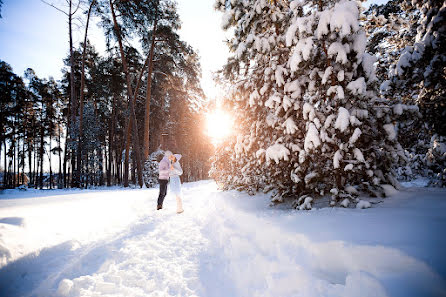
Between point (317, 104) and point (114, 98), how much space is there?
24675 millimetres

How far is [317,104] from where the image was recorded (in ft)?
14.3

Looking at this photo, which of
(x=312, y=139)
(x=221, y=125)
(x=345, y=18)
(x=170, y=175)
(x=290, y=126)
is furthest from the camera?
(x=221, y=125)

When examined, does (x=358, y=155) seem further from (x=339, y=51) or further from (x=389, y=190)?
(x=339, y=51)

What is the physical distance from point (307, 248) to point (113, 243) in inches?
133

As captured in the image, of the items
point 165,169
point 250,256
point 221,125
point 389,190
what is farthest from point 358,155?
point 165,169

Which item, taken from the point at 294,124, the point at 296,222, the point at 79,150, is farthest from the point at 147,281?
the point at 79,150

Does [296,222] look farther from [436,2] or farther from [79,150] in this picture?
[79,150]

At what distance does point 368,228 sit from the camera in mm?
2619

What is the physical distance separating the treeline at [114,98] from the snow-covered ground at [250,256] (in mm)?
3965

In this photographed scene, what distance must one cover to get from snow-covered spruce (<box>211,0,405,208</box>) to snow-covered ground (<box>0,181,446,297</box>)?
85 centimetres

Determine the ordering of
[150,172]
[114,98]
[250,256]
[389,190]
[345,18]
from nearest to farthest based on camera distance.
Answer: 1. [250,256]
2. [345,18]
3. [389,190]
4. [150,172]
5. [114,98]

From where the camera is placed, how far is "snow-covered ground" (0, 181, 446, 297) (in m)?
1.91

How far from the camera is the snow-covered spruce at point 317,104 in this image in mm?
3670

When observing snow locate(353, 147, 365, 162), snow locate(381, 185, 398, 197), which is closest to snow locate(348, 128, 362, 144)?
snow locate(353, 147, 365, 162)
